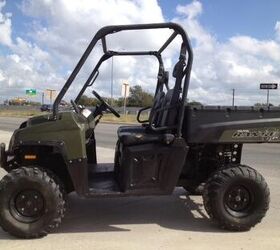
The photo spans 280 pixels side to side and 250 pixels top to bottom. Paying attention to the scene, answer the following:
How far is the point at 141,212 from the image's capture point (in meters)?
6.61

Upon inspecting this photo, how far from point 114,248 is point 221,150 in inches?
77.0

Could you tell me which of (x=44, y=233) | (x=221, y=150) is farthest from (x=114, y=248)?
(x=221, y=150)

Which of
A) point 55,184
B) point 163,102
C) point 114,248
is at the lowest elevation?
point 114,248

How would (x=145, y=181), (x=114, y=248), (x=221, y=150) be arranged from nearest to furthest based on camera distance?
(x=114, y=248) < (x=145, y=181) < (x=221, y=150)

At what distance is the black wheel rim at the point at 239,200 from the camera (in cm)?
585

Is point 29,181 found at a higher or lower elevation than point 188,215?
higher

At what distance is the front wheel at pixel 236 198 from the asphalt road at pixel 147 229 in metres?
0.14

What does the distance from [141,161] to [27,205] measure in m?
1.34

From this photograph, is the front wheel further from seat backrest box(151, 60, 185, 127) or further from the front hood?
the front hood

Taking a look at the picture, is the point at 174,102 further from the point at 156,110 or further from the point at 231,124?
the point at 231,124

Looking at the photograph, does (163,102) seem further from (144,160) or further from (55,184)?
(55,184)

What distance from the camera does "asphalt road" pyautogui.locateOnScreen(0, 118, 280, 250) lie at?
17.1 feet

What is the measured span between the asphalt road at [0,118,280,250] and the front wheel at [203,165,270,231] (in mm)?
144

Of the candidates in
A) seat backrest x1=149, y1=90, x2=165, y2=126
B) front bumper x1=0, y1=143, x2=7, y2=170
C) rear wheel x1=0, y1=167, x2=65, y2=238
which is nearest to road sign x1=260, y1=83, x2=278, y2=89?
seat backrest x1=149, y1=90, x2=165, y2=126
